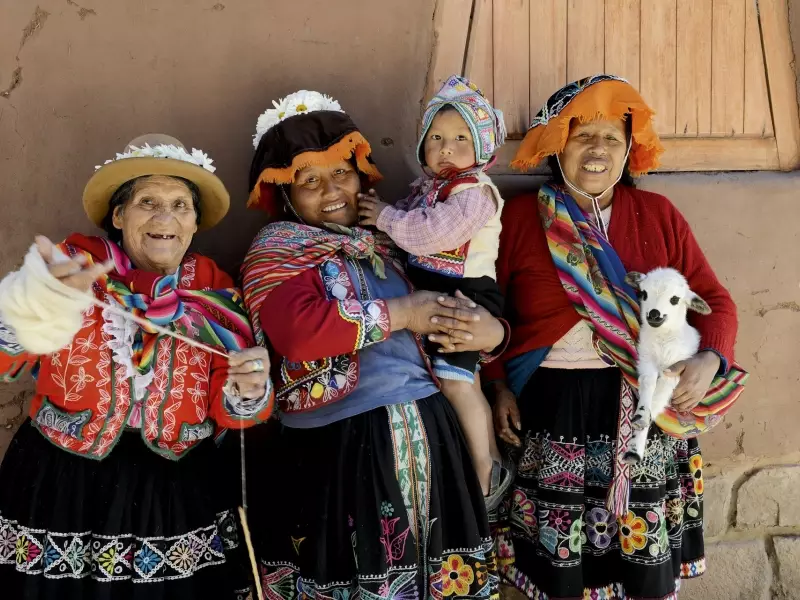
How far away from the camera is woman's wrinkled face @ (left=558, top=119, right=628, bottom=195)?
2977mm

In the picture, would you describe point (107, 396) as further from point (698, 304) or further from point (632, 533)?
point (698, 304)

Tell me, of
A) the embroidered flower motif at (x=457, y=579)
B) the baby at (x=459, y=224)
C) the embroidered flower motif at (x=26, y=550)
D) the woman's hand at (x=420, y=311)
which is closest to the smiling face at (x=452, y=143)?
the baby at (x=459, y=224)

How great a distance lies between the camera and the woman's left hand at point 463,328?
262 cm

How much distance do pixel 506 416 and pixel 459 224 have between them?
0.77 meters

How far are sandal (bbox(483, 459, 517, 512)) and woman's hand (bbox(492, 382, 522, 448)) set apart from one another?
0.09 meters

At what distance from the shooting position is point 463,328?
8.67 feet

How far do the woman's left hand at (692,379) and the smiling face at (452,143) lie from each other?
3.20 feet

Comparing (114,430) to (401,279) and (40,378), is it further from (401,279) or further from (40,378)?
(401,279)

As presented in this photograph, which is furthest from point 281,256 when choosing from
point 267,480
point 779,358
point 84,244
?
point 779,358

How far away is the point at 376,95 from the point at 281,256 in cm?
89

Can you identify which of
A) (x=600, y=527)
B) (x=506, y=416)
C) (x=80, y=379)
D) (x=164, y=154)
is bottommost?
(x=600, y=527)

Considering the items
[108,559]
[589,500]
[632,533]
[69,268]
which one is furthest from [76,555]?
[632,533]

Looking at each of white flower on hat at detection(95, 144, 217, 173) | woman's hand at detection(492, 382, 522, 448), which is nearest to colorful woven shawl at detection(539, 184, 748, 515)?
woman's hand at detection(492, 382, 522, 448)

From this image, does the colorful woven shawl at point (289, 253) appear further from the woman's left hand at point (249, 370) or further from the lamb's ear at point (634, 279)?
the lamb's ear at point (634, 279)
